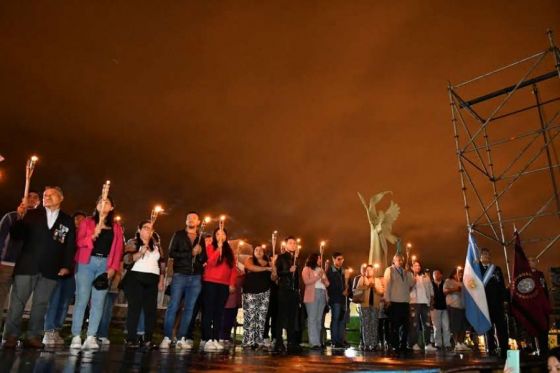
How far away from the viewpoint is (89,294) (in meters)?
5.38

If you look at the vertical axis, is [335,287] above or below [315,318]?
above

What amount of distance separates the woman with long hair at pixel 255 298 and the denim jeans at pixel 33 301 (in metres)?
3.24

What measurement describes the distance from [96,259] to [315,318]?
176 inches

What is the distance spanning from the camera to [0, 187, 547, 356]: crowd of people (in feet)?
17.3

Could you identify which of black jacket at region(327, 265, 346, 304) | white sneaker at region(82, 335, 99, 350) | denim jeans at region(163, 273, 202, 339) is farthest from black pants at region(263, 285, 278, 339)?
white sneaker at region(82, 335, 99, 350)

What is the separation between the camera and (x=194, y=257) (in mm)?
6516

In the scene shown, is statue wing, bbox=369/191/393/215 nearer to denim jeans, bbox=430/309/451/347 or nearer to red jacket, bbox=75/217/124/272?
denim jeans, bbox=430/309/451/347

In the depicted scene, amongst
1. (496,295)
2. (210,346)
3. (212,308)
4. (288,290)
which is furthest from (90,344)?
(496,295)

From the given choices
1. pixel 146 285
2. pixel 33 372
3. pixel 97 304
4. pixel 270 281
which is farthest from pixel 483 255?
pixel 33 372

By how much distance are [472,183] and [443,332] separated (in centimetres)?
386

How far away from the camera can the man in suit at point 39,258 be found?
496 centimetres

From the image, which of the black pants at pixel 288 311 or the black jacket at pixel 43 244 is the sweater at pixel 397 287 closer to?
the black pants at pixel 288 311

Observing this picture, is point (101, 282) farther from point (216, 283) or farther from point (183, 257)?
point (216, 283)

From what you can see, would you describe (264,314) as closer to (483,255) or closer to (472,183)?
(483,255)
